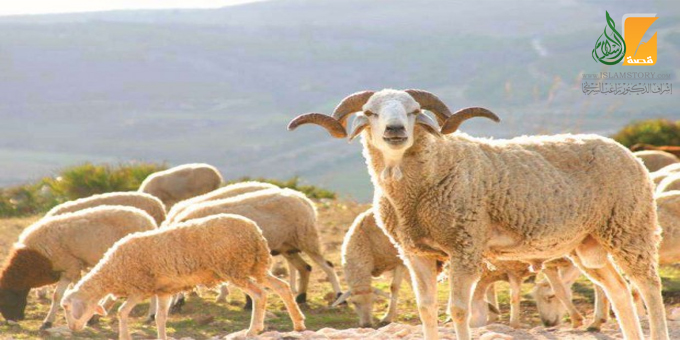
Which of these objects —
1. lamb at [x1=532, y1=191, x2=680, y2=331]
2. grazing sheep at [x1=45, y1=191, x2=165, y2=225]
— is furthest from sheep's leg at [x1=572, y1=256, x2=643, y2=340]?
grazing sheep at [x1=45, y1=191, x2=165, y2=225]

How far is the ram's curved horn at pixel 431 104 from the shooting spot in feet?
24.3

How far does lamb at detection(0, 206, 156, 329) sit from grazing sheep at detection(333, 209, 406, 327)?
243cm

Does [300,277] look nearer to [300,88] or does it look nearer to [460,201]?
[460,201]

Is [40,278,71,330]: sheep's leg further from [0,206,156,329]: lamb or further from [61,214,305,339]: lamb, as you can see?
[61,214,305,339]: lamb

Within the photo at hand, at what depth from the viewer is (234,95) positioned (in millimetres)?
132000

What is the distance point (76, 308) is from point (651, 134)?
1968 centimetres

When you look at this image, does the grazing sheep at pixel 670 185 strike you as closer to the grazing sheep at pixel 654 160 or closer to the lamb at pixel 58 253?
the grazing sheep at pixel 654 160

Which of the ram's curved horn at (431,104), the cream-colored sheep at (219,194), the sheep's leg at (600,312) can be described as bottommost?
the sheep's leg at (600,312)

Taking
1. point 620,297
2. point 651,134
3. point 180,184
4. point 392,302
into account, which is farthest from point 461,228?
point 651,134

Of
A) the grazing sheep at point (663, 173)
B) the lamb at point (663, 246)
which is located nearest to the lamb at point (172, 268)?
the lamb at point (663, 246)

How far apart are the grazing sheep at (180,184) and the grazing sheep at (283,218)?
530cm

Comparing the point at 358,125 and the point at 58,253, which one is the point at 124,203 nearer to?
the point at 58,253

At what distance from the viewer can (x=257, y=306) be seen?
991 centimetres

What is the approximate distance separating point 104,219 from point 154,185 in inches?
234
